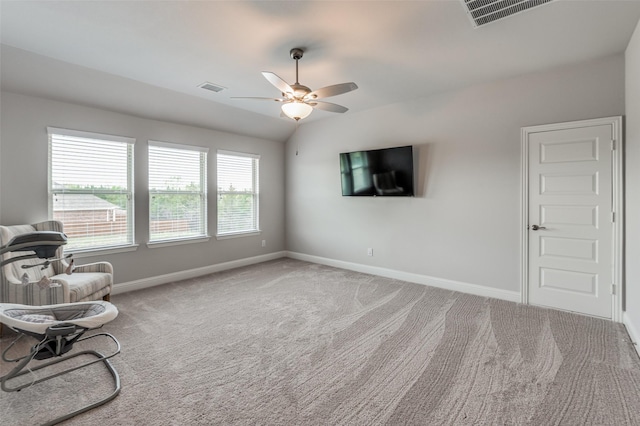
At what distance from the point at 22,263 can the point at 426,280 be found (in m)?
4.98

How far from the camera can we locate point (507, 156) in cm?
375

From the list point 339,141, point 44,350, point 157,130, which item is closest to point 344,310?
point 44,350

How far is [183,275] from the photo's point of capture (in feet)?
15.8

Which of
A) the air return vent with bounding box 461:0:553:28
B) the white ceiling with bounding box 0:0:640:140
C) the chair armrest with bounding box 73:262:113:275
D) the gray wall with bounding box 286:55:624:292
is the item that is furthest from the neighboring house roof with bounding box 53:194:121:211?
the air return vent with bounding box 461:0:553:28

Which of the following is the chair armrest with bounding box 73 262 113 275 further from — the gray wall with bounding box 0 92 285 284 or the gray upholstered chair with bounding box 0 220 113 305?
the gray wall with bounding box 0 92 285 284

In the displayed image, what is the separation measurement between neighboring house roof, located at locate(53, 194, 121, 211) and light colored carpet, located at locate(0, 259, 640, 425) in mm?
1305

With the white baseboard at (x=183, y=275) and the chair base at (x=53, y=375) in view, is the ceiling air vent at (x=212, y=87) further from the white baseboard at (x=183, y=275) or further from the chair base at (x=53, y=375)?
the chair base at (x=53, y=375)

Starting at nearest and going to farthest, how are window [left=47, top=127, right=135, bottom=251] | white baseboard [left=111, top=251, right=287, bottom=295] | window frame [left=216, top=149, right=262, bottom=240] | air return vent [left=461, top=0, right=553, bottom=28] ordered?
air return vent [left=461, top=0, right=553, bottom=28] → window [left=47, top=127, right=135, bottom=251] → white baseboard [left=111, top=251, right=287, bottom=295] → window frame [left=216, top=149, right=262, bottom=240]

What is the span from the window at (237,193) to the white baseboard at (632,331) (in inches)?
212

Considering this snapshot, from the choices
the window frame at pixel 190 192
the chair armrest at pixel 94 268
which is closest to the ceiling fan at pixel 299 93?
the window frame at pixel 190 192

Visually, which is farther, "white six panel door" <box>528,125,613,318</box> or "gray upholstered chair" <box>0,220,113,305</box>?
"white six panel door" <box>528,125,613,318</box>

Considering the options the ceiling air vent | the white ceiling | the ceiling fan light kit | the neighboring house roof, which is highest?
the ceiling air vent

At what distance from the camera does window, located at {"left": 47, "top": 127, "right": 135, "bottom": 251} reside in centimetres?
366

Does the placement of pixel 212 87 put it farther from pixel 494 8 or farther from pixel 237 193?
pixel 494 8
